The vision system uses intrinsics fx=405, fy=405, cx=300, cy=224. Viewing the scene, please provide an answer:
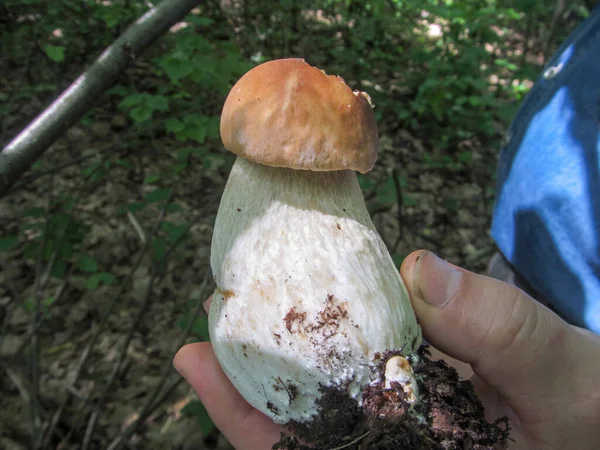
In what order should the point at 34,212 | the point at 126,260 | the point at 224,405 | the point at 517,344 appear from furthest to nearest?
the point at 126,260 → the point at 34,212 → the point at 224,405 → the point at 517,344

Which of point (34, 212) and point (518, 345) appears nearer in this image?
point (518, 345)

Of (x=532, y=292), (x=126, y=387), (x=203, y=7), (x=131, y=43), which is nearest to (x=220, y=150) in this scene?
(x=203, y=7)

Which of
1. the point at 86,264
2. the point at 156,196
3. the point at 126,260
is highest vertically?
the point at 156,196

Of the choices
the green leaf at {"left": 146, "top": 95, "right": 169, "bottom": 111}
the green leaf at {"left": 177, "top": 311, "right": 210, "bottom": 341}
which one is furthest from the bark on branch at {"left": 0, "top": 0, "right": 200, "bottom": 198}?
the green leaf at {"left": 177, "top": 311, "right": 210, "bottom": 341}

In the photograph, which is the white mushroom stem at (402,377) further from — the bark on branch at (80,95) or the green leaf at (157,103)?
the green leaf at (157,103)

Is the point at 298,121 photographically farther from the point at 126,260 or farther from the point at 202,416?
the point at 126,260

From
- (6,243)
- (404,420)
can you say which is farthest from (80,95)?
(404,420)

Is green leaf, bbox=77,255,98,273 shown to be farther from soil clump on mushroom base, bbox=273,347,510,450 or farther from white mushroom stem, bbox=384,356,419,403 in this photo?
white mushroom stem, bbox=384,356,419,403

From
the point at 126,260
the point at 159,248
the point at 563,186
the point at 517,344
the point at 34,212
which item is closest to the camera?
the point at 517,344
